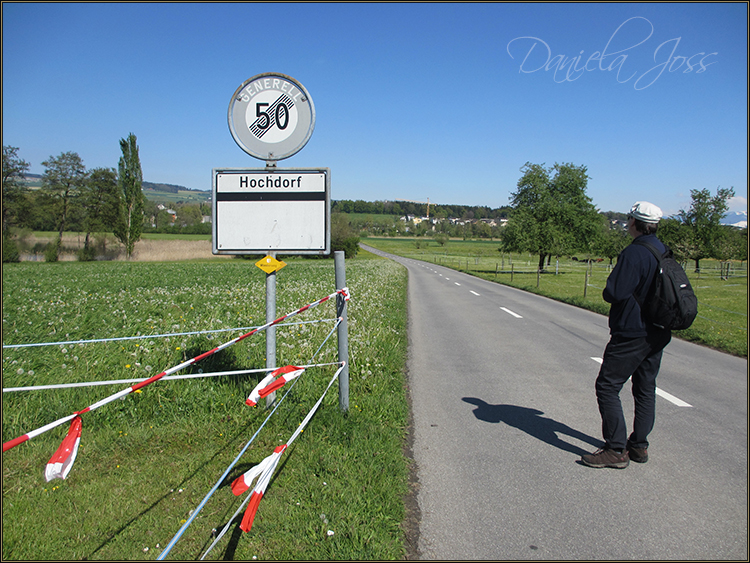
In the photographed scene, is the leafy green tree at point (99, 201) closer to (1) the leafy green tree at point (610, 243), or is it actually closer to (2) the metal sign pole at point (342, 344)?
(1) the leafy green tree at point (610, 243)

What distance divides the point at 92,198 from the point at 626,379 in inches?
2614

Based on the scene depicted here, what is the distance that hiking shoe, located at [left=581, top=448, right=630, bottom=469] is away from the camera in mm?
3838

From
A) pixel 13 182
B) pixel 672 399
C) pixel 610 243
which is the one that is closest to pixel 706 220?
pixel 610 243

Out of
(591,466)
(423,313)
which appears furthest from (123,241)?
(591,466)

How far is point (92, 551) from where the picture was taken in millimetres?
2525

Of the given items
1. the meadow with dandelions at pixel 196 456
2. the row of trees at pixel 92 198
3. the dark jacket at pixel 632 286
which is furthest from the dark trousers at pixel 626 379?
the row of trees at pixel 92 198

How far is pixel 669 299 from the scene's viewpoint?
3617mm

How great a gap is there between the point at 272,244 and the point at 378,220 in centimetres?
16109

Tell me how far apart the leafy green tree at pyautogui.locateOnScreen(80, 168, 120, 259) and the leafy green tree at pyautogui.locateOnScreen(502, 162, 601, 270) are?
4890 centimetres

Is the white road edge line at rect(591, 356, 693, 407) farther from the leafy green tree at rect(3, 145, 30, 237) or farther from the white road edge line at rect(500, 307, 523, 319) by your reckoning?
the leafy green tree at rect(3, 145, 30, 237)

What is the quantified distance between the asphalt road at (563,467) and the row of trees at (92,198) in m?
51.0

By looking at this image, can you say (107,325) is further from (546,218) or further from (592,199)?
(592,199)

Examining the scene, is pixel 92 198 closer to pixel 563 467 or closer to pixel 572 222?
pixel 572 222

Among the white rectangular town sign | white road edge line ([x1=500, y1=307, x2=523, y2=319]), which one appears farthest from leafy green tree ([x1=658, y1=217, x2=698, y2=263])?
the white rectangular town sign
